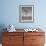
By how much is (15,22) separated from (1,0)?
816 mm

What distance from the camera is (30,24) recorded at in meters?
4.09

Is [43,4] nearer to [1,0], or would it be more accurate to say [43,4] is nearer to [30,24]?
[30,24]

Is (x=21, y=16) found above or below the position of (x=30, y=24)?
above

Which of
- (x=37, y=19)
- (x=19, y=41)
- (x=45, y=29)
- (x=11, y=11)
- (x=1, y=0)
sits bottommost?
(x=19, y=41)

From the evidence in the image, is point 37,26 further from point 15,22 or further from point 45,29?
point 15,22

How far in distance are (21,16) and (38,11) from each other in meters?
0.56

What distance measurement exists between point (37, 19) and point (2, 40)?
128 centimetres

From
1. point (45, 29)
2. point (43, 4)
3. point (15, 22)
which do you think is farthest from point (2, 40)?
point (43, 4)

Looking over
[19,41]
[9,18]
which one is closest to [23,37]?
[19,41]

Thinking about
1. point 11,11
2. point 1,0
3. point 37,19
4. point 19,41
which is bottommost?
point 19,41

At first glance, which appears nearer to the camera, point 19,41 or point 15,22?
point 19,41

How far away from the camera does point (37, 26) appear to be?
13.4 feet

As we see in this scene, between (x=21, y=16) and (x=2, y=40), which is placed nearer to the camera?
(x=2, y=40)

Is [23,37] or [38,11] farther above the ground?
[38,11]
